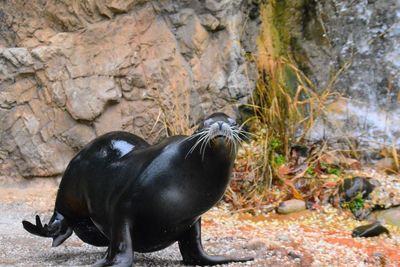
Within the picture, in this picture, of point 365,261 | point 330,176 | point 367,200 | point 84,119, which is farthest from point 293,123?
point 365,261

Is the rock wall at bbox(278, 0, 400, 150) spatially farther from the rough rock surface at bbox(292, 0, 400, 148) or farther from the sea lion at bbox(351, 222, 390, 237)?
the sea lion at bbox(351, 222, 390, 237)

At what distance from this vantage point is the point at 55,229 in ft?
15.4

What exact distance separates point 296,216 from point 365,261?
1.79 metres

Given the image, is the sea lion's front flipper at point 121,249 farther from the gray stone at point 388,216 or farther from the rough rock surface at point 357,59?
the rough rock surface at point 357,59

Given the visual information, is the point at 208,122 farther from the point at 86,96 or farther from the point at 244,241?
the point at 86,96

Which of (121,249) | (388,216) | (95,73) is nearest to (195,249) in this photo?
(121,249)

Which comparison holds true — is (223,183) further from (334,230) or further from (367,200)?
(367,200)

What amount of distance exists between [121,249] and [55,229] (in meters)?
0.85

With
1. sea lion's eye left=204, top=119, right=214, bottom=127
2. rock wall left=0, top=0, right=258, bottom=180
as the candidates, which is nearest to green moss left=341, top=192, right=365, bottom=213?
rock wall left=0, top=0, right=258, bottom=180

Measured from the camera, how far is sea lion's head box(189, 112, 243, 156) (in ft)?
12.5

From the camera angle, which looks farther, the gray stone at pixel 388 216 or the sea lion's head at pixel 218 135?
the gray stone at pixel 388 216

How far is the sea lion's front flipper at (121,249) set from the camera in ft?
13.0

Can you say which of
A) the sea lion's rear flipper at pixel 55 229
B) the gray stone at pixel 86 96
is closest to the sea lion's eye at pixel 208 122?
the sea lion's rear flipper at pixel 55 229

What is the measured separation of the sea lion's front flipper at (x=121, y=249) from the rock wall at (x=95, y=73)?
349 centimetres
